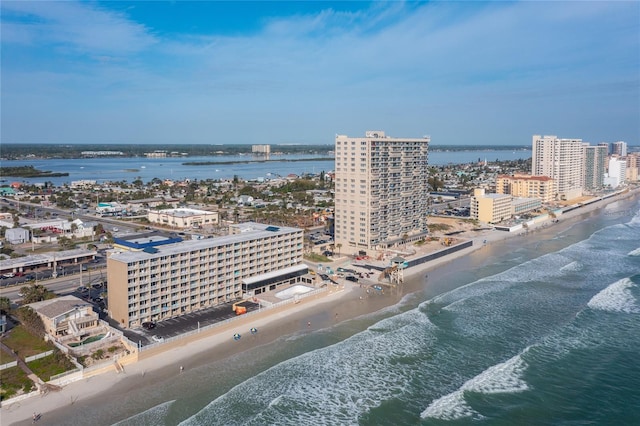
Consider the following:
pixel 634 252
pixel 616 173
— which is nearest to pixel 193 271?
pixel 634 252

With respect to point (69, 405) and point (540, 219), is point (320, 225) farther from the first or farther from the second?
point (69, 405)

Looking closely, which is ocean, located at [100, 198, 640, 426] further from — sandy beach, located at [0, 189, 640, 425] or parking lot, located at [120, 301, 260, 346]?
parking lot, located at [120, 301, 260, 346]

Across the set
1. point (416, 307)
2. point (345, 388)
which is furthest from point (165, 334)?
point (416, 307)

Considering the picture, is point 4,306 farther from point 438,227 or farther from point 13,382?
point 438,227

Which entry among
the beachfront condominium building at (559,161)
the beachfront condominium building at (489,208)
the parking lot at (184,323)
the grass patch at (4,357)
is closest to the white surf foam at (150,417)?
the parking lot at (184,323)

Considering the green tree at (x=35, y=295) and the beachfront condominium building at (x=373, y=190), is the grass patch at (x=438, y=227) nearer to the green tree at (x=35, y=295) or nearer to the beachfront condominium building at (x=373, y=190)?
the beachfront condominium building at (x=373, y=190)

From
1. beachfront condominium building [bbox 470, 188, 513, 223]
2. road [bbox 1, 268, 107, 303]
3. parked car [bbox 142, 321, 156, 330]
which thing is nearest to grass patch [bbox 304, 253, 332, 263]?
road [bbox 1, 268, 107, 303]
